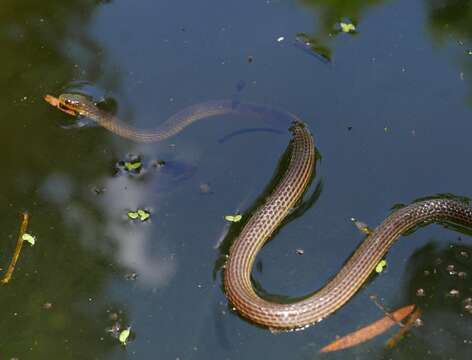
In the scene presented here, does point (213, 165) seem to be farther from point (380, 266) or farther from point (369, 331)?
point (369, 331)

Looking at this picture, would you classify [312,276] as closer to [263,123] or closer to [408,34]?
[263,123]

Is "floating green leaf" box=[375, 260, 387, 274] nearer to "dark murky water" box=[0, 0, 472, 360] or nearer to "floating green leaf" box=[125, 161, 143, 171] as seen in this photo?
"dark murky water" box=[0, 0, 472, 360]

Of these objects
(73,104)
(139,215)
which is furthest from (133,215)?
Answer: (73,104)

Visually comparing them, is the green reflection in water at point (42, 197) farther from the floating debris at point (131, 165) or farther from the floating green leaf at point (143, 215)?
the floating green leaf at point (143, 215)

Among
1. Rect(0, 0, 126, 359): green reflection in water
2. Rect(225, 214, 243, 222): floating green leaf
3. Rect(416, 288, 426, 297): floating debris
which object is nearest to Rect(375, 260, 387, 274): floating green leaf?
Rect(416, 288, 426, 297): floating debris

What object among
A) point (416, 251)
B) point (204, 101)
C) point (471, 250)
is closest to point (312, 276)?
point (416, 251)

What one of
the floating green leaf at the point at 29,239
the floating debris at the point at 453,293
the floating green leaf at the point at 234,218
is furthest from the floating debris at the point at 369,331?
the floating green leaf at the point at 29,239

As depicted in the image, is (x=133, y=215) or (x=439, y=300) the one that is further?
(x=133, y=215)
